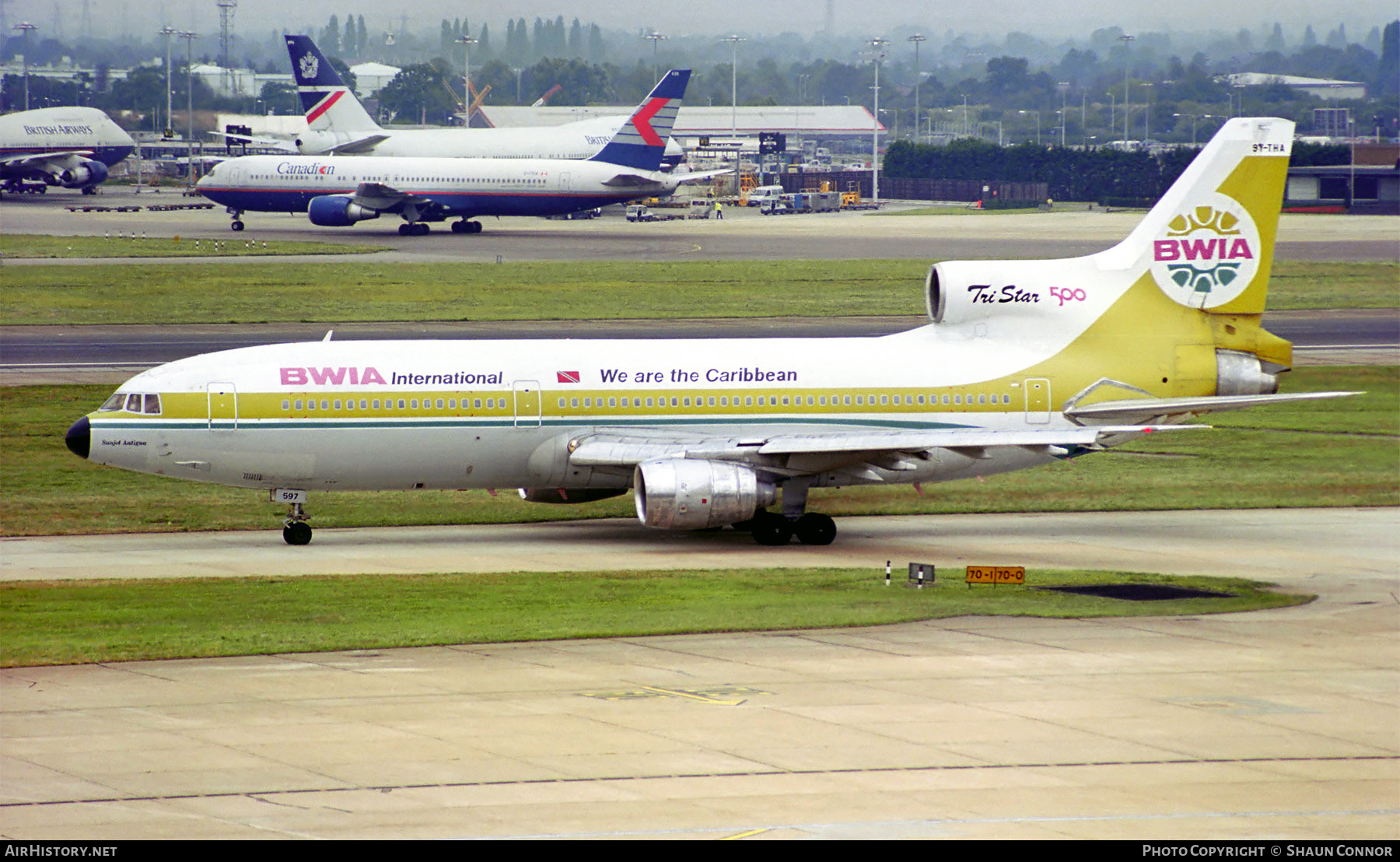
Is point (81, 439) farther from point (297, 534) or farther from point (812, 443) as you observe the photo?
point (812, 443)

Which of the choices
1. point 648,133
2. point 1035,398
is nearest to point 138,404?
point 1035,398

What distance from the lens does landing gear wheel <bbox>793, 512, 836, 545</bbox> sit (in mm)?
37938

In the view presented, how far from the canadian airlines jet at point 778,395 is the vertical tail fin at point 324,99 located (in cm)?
10923

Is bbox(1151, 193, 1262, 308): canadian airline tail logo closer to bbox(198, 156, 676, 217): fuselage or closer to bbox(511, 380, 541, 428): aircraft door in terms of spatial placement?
bbox(511, 380, 541, 428): aircraft door

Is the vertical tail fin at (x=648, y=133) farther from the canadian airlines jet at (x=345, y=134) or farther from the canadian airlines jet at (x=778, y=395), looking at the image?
the canadian airlines jet at (x=778, y=395)

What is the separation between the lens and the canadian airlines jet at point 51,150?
157375mm

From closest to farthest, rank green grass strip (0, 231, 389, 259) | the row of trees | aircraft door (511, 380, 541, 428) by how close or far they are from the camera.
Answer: aircraft door (511, 380, 541, 428)
green grass strip (0, 231, 389, 259)
the row of trees

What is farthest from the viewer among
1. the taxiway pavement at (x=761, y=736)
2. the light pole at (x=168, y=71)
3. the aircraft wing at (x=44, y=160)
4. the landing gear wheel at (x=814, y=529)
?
the light pole at (x=168, y=71)

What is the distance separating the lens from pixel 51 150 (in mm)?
161875

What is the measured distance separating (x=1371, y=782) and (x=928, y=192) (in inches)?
6090

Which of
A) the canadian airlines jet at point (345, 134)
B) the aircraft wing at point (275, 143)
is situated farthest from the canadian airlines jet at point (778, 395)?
the aircraft wing at point (275, 143)

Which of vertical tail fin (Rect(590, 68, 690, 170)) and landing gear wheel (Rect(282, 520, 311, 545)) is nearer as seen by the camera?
landing gear wheel (Rect(282, 520, 311, 545))

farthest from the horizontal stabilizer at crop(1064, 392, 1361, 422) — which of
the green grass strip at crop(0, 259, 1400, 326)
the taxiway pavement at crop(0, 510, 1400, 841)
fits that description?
the green grass strip at crop(0, 259, 1400, 326)

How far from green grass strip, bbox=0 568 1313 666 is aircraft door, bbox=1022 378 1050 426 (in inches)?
250
